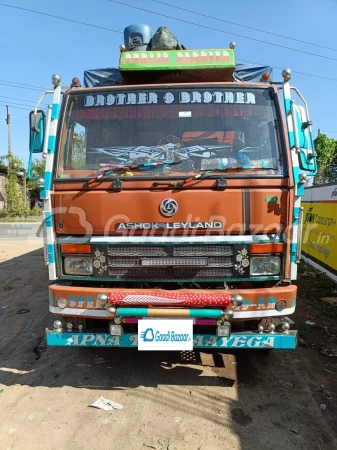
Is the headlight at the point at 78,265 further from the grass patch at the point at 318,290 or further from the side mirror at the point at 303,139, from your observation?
the grass patch at the point at 318,290

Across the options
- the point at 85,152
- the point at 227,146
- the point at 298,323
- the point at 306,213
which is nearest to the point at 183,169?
the point at 227,146

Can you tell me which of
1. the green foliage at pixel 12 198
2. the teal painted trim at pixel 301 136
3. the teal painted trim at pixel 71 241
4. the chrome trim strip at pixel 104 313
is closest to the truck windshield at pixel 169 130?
the teal painted trim at pixel 301 136

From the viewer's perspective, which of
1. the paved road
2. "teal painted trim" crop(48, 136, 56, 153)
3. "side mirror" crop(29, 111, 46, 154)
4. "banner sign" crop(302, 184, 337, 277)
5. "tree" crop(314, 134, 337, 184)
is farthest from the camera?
"tree" crop(314, 134, 337, 184)

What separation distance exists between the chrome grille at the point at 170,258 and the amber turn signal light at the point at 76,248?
193 millimetres

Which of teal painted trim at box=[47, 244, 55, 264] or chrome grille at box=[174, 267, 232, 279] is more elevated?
teal painted trim at box=[47, 244, 55, 264]

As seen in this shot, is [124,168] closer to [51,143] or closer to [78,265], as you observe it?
[51,143]

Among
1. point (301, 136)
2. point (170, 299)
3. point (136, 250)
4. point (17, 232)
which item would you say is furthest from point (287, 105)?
point (17, 232)

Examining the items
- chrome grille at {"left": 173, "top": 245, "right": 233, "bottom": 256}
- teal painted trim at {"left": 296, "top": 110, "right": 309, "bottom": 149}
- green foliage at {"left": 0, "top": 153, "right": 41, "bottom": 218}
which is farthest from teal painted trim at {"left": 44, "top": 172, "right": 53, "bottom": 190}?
green foliage at {"left": 0, "top": 153, "right": 41, "bottom": 218}

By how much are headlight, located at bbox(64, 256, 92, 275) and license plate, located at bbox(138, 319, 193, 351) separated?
67 cm

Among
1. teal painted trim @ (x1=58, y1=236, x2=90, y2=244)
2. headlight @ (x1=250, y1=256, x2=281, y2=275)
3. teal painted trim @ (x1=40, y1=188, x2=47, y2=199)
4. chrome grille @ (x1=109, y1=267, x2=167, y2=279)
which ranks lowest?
chrome grille @ (x1=109, y1=267, x2=167, y2=279)

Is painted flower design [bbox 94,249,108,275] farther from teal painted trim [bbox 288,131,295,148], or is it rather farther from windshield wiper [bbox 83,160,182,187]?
teal painted trim [bbox 288,131,295,148]

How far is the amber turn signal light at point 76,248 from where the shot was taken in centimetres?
321

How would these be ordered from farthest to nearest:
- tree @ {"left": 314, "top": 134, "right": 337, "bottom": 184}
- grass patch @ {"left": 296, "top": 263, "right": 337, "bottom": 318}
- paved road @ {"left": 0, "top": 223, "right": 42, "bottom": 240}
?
tree @ {"left": 314, "top": 134, "right": 337, "bottom": 184}, paved road @ {"left": 0, "top": 223, "right": 42, "bottom": 240}, grass patch @ {"left": 296, "top": 263, "right": 337, "bottom": 318}

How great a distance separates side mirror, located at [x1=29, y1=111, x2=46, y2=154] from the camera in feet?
11.5
